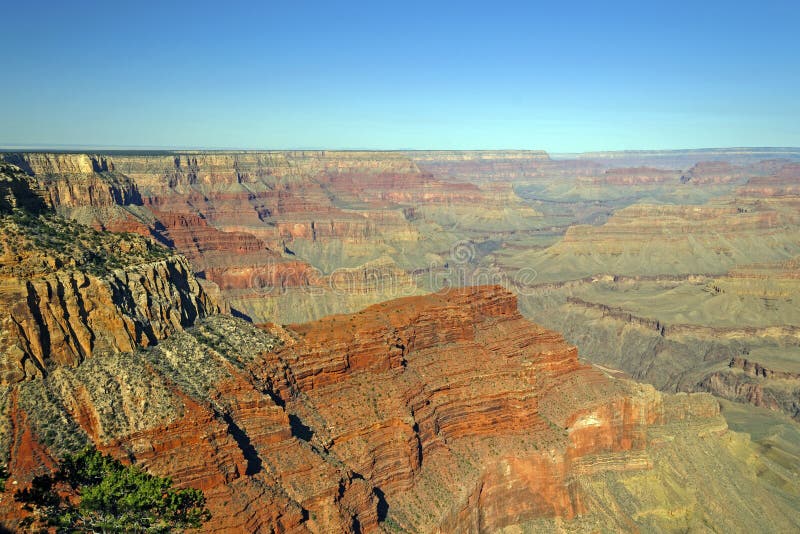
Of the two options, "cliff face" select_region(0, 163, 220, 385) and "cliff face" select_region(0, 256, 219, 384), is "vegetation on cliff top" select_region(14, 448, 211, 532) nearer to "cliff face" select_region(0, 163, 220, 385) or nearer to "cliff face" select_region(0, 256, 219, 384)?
"cliff face" select_region(0, 256, 219, 384)

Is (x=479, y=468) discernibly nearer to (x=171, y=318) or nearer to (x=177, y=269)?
(x=171, y=318)

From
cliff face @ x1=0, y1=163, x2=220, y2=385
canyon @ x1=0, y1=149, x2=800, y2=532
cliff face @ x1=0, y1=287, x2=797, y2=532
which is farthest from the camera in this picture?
cliff face @ x1=0, y1=163, x2=220, y2=385

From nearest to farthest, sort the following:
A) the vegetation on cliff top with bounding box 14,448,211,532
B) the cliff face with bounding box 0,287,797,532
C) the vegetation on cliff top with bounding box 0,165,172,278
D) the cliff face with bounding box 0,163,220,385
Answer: the vegetation on cliff top with bounding box 14,448,211,532, the cliff face with bounding box 0,287,797,532, the cliff face with bounding box 0,163,220,385, the vegetation on cliff top with bounding box 0,165,172,278

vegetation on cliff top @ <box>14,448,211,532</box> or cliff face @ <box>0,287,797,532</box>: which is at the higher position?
vegetation on cliff top @ <box>14,448,211,532</box>

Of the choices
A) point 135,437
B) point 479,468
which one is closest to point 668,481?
point 479,468

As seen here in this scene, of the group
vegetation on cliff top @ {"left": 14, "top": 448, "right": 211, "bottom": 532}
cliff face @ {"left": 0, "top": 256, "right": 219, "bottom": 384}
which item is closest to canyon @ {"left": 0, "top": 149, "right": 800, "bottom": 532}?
cliff face @ {"left": 0, "top": 256, "right": 219, "bottom": 384}

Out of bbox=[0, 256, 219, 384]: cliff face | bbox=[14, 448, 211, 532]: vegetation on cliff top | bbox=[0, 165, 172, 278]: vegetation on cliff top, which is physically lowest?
bbox=[14, 448, 211, 532]: vegetation on cliff top

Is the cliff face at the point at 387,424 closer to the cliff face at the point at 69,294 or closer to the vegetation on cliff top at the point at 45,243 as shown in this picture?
the cliff face at the point at 69,294
